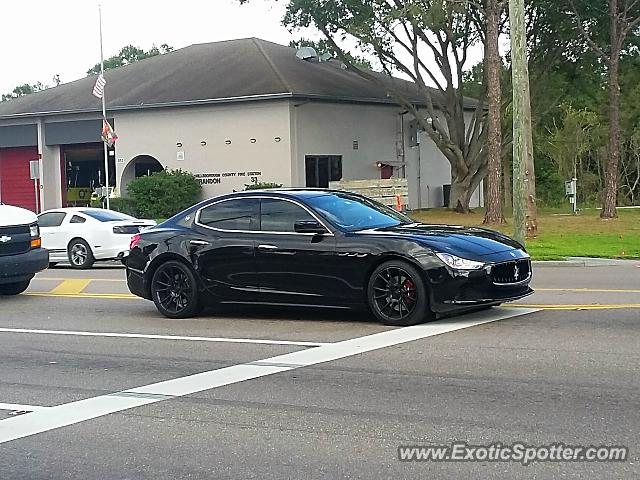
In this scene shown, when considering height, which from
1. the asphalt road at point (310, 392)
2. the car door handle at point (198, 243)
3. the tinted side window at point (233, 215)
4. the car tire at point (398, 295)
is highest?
Result: the tinted side window at point (233, 215)

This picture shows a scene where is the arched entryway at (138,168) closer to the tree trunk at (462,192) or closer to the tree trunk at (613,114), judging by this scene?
the tree trunk at (462,192)

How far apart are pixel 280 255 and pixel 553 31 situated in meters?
30.4

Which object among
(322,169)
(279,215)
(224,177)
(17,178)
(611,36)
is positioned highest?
(611,36)

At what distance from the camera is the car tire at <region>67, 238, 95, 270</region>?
71.1ft

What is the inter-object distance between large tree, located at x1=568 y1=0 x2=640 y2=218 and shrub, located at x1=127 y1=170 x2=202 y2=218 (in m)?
16.2

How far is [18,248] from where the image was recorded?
14531mm

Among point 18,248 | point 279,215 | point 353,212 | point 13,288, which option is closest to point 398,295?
point 353,212

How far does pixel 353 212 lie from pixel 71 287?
698 cm

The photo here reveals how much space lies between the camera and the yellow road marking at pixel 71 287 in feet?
52.6

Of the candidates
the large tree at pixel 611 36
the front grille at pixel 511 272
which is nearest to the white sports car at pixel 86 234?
the front grille at pixel 511 272

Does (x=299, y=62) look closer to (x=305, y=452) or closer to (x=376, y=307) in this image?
(x=376, y=307)

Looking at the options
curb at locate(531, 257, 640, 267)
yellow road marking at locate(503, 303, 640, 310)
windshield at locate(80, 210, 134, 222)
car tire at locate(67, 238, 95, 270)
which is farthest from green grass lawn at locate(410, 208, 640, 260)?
car tire at locate(67, 238, 95, 270)

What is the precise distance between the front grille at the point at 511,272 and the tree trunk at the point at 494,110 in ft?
65.4

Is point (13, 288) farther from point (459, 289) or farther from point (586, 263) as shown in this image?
point (586, 263)
